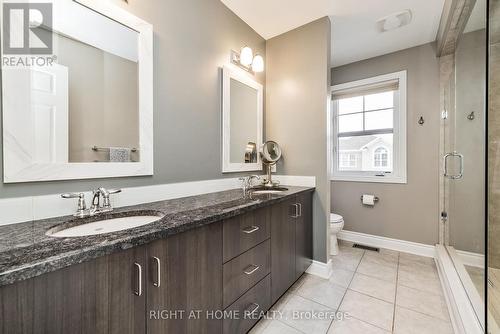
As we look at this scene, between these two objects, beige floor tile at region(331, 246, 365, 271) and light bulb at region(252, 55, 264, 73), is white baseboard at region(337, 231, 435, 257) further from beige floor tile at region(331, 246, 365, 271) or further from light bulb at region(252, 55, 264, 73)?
light bulb at region(252, 55, 264, 73)

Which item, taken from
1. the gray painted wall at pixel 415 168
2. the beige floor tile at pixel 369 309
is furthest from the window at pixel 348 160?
the beige floor tile at pixel 369 309

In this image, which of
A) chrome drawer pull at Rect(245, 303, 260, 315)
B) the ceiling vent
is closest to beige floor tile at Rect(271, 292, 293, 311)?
chrome drawer pull at Rect(245, 303, 260, 315)

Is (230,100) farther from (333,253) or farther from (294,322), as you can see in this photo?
(333,253)

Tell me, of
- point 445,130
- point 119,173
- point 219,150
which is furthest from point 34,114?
point 445,130

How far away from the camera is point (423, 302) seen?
5.18 ft

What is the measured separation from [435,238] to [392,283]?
98 cm

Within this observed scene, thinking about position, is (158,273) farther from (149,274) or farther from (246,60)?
(246,60)

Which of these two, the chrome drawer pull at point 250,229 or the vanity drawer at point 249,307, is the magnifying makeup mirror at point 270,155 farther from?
the vanity drawer at point 249,307

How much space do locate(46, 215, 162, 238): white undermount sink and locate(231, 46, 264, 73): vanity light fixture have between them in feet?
5.14

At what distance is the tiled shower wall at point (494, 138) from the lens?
59.6 inches

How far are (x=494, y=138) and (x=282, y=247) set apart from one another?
1.81 metres

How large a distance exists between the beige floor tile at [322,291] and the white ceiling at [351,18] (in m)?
2.47

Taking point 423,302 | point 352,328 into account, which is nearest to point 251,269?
point 352,328

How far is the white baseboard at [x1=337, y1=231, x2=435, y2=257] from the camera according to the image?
7.72 feet
